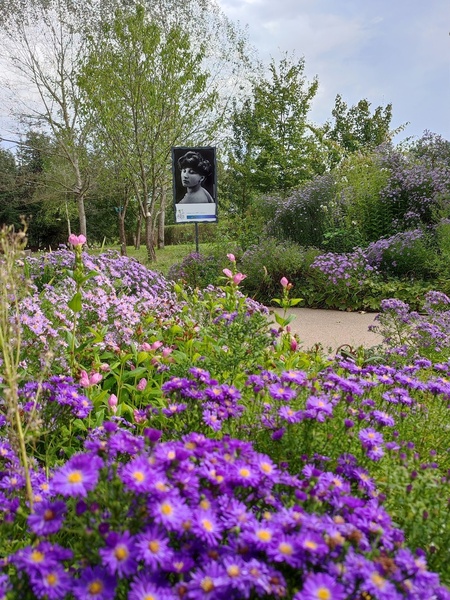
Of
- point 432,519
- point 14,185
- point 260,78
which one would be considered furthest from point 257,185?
point 432,519

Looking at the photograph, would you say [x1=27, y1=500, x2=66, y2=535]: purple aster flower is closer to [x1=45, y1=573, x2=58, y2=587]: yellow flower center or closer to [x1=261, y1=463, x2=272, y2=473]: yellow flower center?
[x1=45, y1=573, x2=58, y2=587]: yellow flower center

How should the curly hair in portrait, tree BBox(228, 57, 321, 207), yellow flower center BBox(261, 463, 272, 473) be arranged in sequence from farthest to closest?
tree BBox(228, 57, 321, 207) → the curly hair in portrait → yellow flower center BBox(261, 463, 272, 473)

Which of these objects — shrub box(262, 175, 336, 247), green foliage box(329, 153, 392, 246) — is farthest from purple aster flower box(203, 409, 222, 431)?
shrub box(262, 175, 336, 247)

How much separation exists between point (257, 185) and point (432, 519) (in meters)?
18.6

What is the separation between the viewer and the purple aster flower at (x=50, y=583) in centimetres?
79

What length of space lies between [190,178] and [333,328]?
390 centimetres

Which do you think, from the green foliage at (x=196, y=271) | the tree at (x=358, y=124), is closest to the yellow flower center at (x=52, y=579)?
the green foliage at (x=196, y=271)

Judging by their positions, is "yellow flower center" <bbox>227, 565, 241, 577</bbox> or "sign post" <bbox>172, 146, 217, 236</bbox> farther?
"sign post" <bbox>172, 146, 217, 236</bbox>

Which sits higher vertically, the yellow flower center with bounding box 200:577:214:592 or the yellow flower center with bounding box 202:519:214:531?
the yellow flower center with bounding box 202:519:214:531

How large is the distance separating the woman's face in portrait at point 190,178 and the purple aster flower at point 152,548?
793cm

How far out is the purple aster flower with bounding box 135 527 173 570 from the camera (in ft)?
2.63

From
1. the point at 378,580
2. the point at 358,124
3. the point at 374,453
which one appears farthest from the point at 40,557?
the point at 358,124

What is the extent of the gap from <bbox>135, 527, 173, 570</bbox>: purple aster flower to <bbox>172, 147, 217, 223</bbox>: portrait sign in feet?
25.2

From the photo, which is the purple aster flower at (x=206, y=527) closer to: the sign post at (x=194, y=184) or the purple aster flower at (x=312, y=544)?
the purple aster flower at (x=312, y=544)
